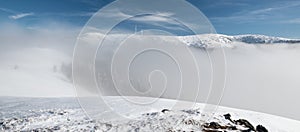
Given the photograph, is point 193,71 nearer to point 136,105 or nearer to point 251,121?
point 251,121

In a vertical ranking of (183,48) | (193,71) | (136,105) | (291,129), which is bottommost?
(291,129)

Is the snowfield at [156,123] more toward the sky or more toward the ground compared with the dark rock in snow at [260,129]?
more toward the sky

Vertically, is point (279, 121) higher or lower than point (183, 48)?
lower

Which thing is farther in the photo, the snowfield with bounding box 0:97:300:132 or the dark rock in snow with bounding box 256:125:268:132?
the dark rock in snow with bounding box 256:125:268:132

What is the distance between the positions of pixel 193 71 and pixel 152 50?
3507 millimetres

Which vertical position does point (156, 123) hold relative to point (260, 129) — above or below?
above

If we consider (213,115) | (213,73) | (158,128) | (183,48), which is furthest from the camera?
(213,115)

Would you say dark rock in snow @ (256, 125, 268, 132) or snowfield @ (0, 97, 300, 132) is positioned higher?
snowfield @ (0, 97, 300, 132)

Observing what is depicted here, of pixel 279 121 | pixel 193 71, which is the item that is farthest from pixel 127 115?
pixel 279 121

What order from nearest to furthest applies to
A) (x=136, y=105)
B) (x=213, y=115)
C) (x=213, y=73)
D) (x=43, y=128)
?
(x=213, y=73) < (x=43, y=128) < (x=213, y=115) < (x=136, y=105)

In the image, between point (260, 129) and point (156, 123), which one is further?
point (260, 129)

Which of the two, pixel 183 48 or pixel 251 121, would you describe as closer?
pixel 183 48

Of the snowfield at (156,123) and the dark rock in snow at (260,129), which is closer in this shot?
the snowfield at (156,123)

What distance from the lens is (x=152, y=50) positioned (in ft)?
52.5
